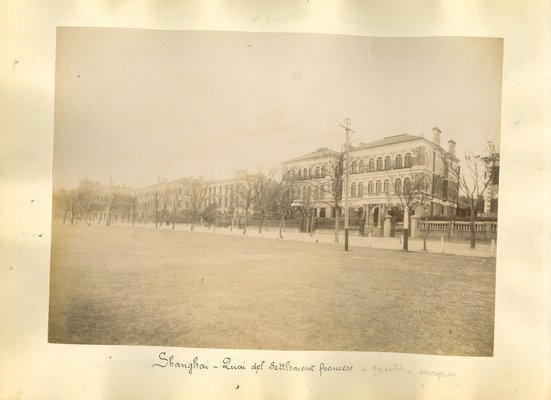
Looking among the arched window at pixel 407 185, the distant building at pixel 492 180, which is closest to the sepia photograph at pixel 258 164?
the distant building at pixel 492 180

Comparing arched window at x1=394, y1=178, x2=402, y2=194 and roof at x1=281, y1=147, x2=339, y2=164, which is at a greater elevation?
roof at x1=281, y1=147, x2=339, y2=164

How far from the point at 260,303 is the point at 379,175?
995mm

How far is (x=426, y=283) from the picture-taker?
4.17 ft

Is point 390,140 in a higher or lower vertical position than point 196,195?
higher

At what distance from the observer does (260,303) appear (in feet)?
3.96

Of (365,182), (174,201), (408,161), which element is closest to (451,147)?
(408,161)

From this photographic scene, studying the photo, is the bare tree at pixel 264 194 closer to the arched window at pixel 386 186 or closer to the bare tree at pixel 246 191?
the bare tree at pixel 246 191

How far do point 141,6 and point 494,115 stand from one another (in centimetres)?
167

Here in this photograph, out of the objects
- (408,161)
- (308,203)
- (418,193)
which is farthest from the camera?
(418,193)

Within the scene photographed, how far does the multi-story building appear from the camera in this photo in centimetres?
131

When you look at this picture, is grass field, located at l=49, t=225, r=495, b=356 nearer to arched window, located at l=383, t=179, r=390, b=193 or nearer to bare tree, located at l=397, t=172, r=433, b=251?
bare tree, located at l=397, t=172, r=433, b=251

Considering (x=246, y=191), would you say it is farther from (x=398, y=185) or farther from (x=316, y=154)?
(x=398, y=185)
